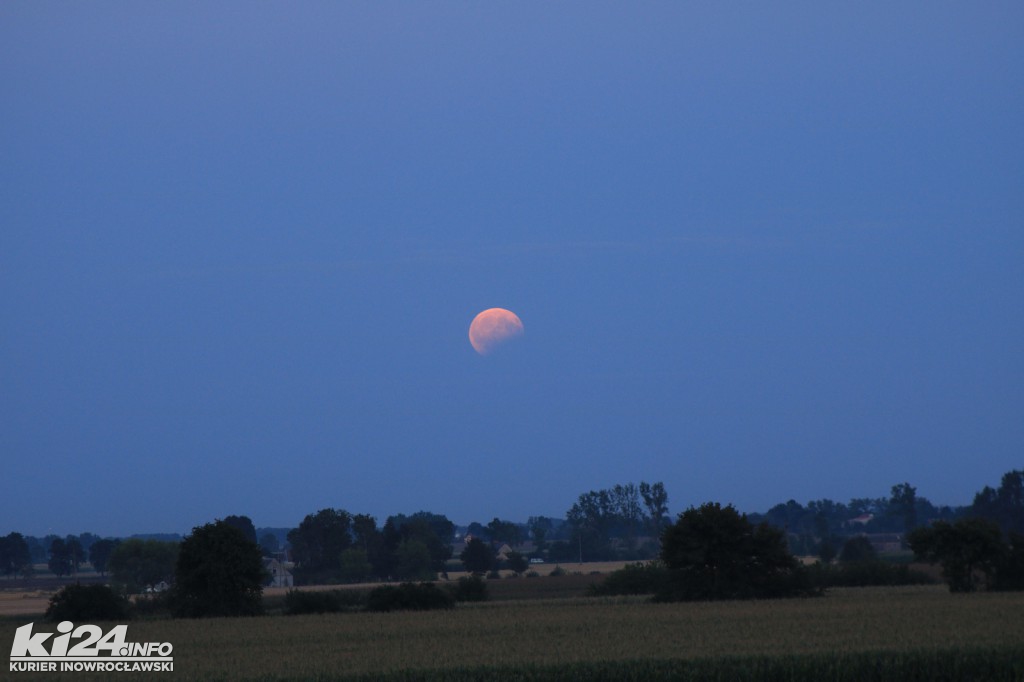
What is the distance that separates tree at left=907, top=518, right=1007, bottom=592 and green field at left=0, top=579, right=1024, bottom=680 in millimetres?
4265

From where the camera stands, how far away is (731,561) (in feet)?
222

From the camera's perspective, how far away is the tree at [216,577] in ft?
219

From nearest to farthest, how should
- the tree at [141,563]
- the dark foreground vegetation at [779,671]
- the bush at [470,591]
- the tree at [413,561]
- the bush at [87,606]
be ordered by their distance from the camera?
1. the dark foreground vegetation at [779,671]
2. the bush at [87,606]
3. the bush at [470,591]
4. the tree at [141,563]
5. the tree at [413,561]

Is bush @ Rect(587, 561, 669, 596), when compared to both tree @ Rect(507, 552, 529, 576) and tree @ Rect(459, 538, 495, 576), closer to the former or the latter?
tree @ Rect(459, 538, 495, 576)

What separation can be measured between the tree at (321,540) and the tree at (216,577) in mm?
109411

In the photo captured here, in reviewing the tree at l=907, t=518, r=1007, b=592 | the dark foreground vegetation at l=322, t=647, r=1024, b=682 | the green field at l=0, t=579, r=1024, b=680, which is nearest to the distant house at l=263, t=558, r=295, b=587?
the green field at l=0, t=579, r=1024, b=680

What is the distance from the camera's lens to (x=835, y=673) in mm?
31766

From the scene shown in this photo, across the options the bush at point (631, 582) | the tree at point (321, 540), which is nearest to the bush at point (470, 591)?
the bush at point (631, 582)

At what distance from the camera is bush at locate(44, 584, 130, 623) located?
2621 inches

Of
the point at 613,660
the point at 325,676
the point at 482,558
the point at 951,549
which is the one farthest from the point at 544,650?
the point at 482,558

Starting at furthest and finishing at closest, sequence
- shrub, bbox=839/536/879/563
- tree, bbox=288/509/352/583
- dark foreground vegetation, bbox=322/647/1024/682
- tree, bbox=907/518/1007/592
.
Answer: tree, bbox=288/509/352/583 < shrub, bbox=839/536/879/563 < tree, bbox=907/518/1007/592 < dark foreground vegetation, bbox=322/647/1024/682
